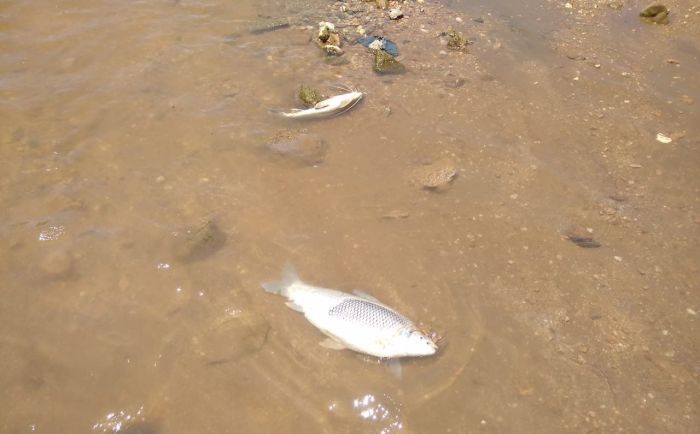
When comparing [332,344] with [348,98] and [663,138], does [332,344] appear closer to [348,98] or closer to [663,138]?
[348,98]

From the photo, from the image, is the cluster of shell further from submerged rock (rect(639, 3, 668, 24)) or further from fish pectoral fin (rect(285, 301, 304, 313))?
submerged rock (rect(639, 3, 668, 24))

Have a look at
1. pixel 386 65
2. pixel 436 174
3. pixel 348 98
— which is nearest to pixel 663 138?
pixel 436 174

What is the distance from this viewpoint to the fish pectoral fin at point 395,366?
3.34 metres

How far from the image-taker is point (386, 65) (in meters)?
5.90

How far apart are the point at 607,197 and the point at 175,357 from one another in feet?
12.8

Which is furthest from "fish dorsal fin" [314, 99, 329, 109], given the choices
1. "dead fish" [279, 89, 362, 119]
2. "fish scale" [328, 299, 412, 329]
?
"fish scale" [328, 299, 412, 329]

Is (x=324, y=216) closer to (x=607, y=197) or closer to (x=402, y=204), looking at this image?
(x=402, y=204)

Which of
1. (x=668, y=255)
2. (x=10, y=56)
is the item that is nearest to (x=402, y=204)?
(x=668, y=255)

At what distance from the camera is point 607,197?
4.54 metres

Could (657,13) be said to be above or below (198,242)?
above

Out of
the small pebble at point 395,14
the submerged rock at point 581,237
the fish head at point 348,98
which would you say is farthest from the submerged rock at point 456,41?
the submerged rock at point 581,237

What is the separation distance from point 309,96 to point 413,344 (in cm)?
312

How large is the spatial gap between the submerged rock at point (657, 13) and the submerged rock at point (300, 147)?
4999 mm

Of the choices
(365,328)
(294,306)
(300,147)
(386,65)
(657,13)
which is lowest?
(294,306)
